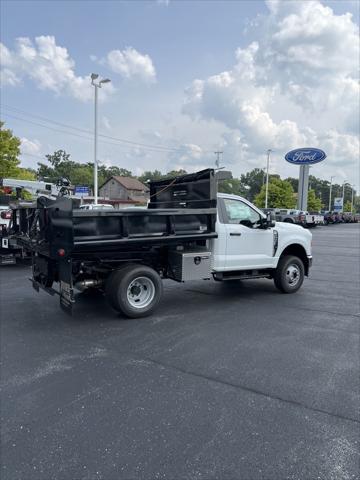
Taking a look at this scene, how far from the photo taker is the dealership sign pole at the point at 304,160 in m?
39.2

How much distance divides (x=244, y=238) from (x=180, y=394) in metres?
4.11

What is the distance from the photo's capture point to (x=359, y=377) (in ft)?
13.5

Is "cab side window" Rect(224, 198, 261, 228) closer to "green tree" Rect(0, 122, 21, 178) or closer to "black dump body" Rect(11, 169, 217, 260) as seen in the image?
"black dump body" Rect(11, 169, 217, 260)

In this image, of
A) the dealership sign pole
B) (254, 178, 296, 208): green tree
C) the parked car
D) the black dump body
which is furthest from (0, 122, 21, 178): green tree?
(254, 178, 296, 208): green tree

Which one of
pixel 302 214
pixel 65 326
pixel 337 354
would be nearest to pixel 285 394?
pixel 337 354

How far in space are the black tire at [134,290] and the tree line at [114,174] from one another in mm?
2472

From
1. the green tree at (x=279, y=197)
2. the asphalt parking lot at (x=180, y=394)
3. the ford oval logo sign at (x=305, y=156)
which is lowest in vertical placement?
the asphalt parking lot at (x=180, y=394)

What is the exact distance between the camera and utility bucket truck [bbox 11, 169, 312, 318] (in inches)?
219

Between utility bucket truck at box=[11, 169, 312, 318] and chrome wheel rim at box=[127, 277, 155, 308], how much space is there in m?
0.02

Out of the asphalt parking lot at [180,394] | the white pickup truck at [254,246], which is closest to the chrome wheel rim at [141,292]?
the asphalt parking lot at [180,394]

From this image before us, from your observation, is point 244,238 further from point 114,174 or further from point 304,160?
point 114,174

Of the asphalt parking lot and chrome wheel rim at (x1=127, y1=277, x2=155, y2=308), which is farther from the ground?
chrome wheel rim at (x1=127, y1=277, x2=155, y2=308)

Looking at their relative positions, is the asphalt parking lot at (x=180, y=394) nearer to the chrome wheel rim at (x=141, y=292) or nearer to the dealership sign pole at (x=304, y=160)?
the chrome wheel rim at (x=141, y=292)

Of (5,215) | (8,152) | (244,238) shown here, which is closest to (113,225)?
(244,238)
